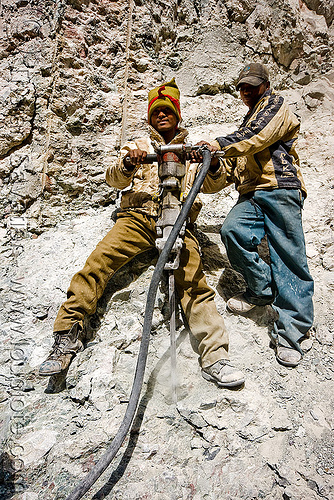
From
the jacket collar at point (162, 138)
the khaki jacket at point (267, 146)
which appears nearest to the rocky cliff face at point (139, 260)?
the khaki jacket at point (267, 146)

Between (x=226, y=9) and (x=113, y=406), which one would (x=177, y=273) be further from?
(x=226, y=9)

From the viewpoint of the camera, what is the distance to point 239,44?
130 inches

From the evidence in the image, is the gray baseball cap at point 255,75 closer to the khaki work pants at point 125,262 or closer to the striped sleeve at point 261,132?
the striped sleeve at point 261,132

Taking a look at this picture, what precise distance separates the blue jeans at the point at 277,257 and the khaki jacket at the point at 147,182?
254 millimetres

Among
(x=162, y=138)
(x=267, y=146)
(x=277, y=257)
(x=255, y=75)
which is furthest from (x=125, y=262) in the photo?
(x=255, y=75)

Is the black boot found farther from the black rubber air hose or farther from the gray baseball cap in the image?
the gray baseball cap

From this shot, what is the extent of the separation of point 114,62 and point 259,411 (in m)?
2.96

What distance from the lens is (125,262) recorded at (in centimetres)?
205

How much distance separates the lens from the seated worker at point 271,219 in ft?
5.94

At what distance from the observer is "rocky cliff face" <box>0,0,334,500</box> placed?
1.39 metres

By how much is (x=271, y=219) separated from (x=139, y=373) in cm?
118

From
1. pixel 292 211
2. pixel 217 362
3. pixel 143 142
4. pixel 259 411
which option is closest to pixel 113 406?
pixel 217 362

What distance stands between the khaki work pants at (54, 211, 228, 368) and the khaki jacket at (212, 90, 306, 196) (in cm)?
55

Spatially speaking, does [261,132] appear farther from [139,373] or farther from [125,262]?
[139,373]
